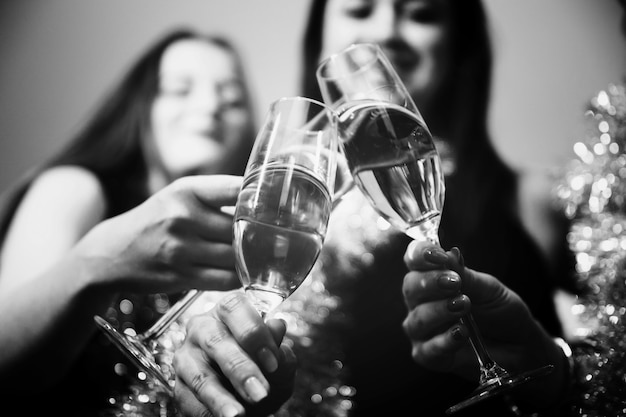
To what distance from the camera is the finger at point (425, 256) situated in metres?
0.53

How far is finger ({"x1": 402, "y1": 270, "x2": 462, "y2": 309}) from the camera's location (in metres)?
0.52

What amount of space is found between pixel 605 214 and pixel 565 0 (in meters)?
0.55

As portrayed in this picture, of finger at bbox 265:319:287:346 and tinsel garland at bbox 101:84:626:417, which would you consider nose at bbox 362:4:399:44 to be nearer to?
tinsel garland at bbox 101:84:626:417

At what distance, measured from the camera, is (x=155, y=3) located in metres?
1.15

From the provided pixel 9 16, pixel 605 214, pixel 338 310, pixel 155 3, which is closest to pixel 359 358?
pixel 338 310

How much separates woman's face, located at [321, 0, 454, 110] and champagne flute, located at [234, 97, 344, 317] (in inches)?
23.1

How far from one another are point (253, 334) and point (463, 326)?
217 mm

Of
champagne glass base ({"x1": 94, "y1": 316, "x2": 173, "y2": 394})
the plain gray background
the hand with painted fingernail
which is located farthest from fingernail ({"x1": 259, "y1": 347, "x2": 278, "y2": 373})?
the plain gray background

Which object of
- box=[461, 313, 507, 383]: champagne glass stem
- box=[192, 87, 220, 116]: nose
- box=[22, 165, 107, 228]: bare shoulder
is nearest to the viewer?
box=[461, 313, 507, 383]: champagne glass stem

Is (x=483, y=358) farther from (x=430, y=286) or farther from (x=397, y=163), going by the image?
(x=397, y=163)

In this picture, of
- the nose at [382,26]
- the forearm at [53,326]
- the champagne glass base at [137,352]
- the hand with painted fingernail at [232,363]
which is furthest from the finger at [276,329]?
the nose at [382,26]

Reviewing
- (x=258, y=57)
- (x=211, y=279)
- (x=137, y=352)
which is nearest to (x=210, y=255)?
(x=211, y=279)

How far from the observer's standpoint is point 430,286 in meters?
0.54

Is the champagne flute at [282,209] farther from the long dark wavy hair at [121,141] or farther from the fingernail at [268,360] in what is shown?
the long dark wavy hair at [121,141]
